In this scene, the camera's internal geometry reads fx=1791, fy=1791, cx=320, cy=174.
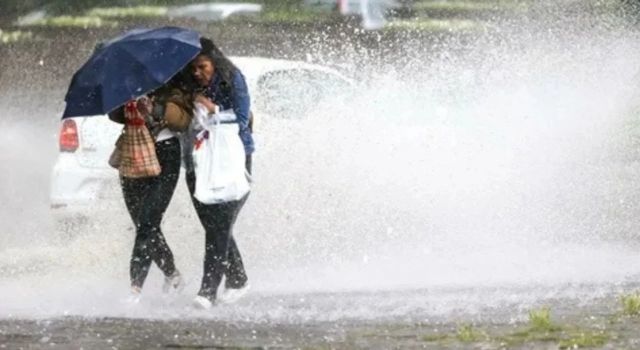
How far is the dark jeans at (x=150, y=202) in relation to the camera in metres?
11.4

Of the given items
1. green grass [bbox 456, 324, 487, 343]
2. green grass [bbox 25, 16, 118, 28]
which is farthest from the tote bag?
green grass [bbox 25, 16, 118, 28]

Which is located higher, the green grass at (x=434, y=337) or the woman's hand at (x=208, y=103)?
the woman's hand at (x=208, y=103)

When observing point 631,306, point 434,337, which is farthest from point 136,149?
point 631,306

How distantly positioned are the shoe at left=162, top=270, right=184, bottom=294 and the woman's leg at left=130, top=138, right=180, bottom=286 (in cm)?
21

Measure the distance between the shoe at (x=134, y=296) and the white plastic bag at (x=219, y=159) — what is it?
79cm

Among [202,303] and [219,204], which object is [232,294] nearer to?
[202,303]

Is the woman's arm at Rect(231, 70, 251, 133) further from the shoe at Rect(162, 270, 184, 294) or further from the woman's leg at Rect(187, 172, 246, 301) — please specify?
the shoe at Rect(162, 270, 184, 294)

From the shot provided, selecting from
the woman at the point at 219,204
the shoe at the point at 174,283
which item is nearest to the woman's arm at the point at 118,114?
the woman at the point at 219,204

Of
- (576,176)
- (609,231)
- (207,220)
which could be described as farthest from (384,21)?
(207,220)

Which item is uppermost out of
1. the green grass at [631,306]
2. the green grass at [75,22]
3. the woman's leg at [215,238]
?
the green grass at [75,22]

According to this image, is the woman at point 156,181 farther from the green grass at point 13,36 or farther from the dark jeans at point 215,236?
the green grass at point 13,36

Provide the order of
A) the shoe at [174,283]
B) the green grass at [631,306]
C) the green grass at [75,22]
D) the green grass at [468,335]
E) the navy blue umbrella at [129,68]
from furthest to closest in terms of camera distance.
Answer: the green grass at [75,22] → the shoe at [174,283] → the navy blue umbrella at [129,68] → the green grass at [631,306] → the green grass at [468,335]

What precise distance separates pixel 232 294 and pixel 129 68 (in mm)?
1636

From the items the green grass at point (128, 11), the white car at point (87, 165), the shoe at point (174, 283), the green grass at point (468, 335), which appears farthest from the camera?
the green grass at point (128, 11)
